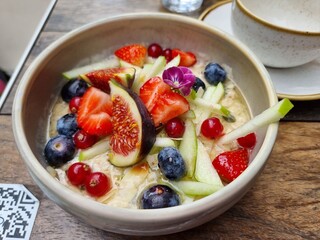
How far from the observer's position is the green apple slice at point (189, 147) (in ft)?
2.15

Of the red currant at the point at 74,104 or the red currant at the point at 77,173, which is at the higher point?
the red currant at the point at 74,104

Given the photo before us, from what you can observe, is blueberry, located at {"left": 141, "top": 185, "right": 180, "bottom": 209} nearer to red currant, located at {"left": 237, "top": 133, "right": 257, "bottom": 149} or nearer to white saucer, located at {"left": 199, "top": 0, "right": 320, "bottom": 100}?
red currant, located at {"left": 237, "top": 133, "right": 257, "bottom": 149}

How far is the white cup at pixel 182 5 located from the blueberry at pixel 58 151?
0.63m

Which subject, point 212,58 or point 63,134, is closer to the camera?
point 63,134

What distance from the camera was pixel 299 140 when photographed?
0.80 meters

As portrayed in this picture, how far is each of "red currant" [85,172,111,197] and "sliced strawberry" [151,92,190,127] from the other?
146 millimetres

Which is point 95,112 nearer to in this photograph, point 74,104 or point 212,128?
point 74,104

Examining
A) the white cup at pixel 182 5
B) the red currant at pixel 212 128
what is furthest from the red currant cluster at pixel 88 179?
the white cup at pixel 182 5

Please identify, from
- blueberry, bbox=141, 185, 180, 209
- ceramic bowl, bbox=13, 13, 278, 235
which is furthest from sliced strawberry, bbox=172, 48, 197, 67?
blueberry, bbox=141, 185, 180, 209

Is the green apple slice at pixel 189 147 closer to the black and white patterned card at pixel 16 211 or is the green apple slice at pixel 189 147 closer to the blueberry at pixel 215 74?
the blueberry at pixel 215 74

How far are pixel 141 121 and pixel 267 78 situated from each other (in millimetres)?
259

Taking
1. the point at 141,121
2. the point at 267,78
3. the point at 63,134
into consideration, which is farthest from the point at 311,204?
the point at 63,134

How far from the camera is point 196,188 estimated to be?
62cm

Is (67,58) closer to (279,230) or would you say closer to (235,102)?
(235,102)
